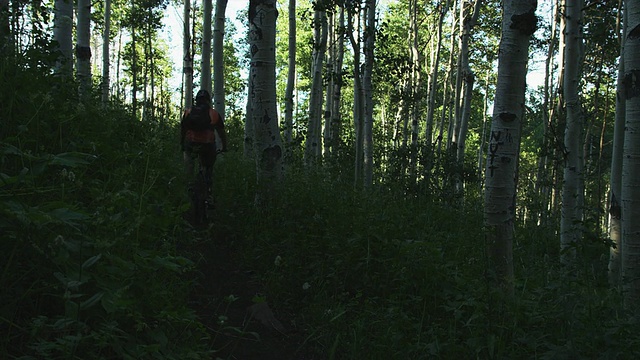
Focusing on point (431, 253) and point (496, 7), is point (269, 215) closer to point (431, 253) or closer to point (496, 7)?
point (431, 253)

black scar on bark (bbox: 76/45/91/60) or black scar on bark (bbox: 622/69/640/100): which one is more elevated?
black scar on bark (bbox: 76/45/91/60)

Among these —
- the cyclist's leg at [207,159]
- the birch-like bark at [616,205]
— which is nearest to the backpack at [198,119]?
the cyclist's leg at [207,159]

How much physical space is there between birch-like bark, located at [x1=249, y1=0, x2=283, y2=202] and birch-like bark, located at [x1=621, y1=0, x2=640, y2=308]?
418 cm

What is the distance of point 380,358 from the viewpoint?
3.61m

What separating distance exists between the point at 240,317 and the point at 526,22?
3.93 metres

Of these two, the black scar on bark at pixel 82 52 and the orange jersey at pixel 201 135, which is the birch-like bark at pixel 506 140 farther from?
the black scar on bark at pixel 82 52

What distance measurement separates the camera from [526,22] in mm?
4383

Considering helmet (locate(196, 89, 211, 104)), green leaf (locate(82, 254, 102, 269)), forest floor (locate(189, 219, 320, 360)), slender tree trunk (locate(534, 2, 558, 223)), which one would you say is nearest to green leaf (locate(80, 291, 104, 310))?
green leaf (locate(82, 254, 102, 269))

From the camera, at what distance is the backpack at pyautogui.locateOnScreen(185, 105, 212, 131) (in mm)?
6332

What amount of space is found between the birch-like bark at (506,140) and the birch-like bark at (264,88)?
3089 millimetres

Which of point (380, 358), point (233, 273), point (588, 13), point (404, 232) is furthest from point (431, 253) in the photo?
point (588, 13)

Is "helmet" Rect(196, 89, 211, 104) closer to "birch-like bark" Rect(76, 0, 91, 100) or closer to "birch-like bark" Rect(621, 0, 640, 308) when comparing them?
"birch-like bark" Rect(76, 0, 91, 100)

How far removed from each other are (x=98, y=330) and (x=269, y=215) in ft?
12.3

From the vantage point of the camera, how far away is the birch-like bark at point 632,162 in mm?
4402
